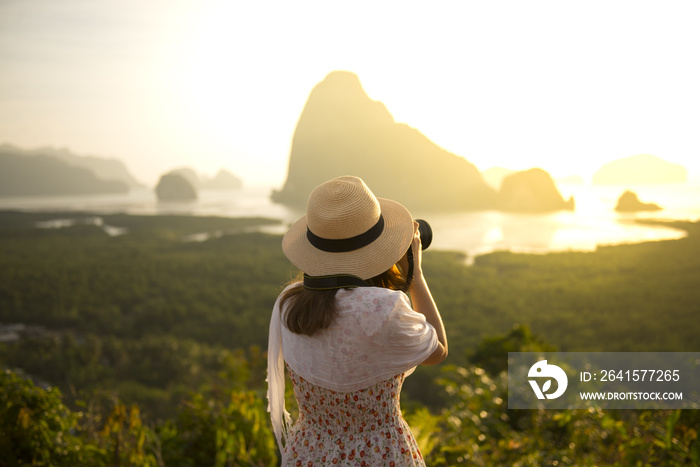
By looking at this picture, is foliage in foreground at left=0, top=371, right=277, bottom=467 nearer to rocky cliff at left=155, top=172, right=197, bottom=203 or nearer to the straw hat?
the straw hat

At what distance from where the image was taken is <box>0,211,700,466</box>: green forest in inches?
90.4

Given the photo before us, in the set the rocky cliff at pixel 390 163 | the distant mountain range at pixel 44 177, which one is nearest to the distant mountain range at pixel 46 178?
the distant mountain range at pixel 44 177

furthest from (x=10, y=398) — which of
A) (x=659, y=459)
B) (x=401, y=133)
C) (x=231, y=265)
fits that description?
(x=401, y=133)

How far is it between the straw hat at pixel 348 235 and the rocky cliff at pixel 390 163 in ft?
103

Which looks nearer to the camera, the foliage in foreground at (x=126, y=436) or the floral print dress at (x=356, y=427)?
the floral print dress at (x=356, y=427)

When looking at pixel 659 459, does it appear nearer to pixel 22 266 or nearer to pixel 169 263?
pixel 169 263

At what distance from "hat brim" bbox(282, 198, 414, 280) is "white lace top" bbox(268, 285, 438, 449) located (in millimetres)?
71

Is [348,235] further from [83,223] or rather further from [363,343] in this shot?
[83,223]

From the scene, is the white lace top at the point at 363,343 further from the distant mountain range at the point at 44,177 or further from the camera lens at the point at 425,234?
the distant mountain range at the point at 44,177

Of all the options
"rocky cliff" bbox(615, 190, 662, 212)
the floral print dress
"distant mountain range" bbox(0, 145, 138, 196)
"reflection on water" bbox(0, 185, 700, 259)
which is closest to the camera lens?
the floral print dress

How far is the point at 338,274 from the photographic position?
3.61 feet

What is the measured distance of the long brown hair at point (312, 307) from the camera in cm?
107

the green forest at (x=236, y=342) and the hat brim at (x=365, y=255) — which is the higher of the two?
the hat brim at (x=365, y=255)

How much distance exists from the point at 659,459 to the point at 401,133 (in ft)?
146
